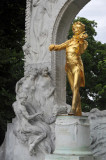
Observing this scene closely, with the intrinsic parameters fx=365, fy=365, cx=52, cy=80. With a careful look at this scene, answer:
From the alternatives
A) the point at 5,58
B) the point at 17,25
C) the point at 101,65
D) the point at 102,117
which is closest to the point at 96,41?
the point at 101,65

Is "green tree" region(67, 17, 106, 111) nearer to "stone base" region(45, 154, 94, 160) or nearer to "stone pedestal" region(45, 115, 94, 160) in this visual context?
"stone pedestal" region(45, 115, 94, 160)

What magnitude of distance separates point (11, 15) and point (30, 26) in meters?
4.70

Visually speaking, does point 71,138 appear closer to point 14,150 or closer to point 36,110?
point 36,110

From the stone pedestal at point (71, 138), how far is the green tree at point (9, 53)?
6695mm

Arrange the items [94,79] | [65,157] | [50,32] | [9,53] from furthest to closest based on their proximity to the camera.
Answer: [94,79] → [9,53] → [50,32] → [65,157]

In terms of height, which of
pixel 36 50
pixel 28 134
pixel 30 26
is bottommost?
pixel 28 134

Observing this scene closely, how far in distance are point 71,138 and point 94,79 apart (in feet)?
46.0

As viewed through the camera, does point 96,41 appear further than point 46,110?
Yes

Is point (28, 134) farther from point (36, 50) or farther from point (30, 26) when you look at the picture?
point (30, 26)

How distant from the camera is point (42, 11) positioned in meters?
12.6

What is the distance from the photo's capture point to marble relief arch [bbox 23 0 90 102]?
1215cm

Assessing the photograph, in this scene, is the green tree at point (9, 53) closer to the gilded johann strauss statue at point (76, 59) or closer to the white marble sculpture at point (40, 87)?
the white marble sculpture at point (40, 87)

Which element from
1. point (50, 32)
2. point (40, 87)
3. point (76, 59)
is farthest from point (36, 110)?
point (50, 32)

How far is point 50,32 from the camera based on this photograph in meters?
12.3
